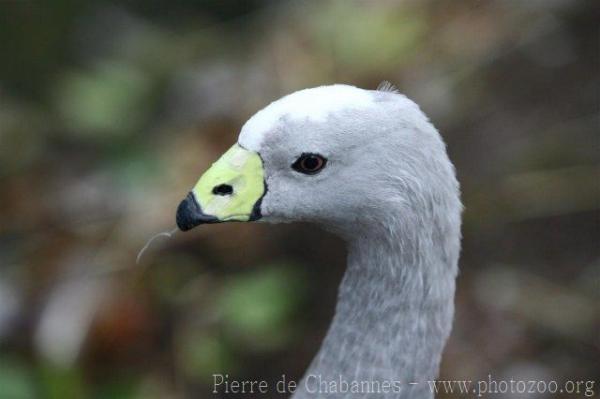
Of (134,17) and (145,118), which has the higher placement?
(134,17)

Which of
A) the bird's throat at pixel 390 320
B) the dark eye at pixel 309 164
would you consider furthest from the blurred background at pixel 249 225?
the dark eye at pixel 309 164

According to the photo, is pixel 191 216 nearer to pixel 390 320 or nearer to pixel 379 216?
pixel 379 216

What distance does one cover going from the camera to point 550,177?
3320 mm

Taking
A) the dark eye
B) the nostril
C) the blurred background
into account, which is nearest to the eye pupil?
the dark eye

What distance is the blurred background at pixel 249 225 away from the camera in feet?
9.83

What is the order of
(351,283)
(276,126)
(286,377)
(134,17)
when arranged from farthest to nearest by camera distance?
(134,17) → (286,377) → (351,283) → (276,126)

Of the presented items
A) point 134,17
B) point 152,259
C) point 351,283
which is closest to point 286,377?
point 152,259

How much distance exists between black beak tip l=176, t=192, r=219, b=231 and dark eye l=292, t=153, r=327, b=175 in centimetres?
18

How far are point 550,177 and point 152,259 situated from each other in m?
1.43

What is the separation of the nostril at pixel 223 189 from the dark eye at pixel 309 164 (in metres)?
0.13

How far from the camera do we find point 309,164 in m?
1.73

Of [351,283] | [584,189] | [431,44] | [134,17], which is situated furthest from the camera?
[134,17]

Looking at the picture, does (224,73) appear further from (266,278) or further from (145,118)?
(266,278)

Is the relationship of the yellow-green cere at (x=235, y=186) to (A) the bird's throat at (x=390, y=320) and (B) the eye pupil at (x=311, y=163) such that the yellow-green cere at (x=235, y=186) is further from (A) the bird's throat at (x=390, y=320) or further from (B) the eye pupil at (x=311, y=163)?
(A) the bird's throat at (x=390, y=320)
